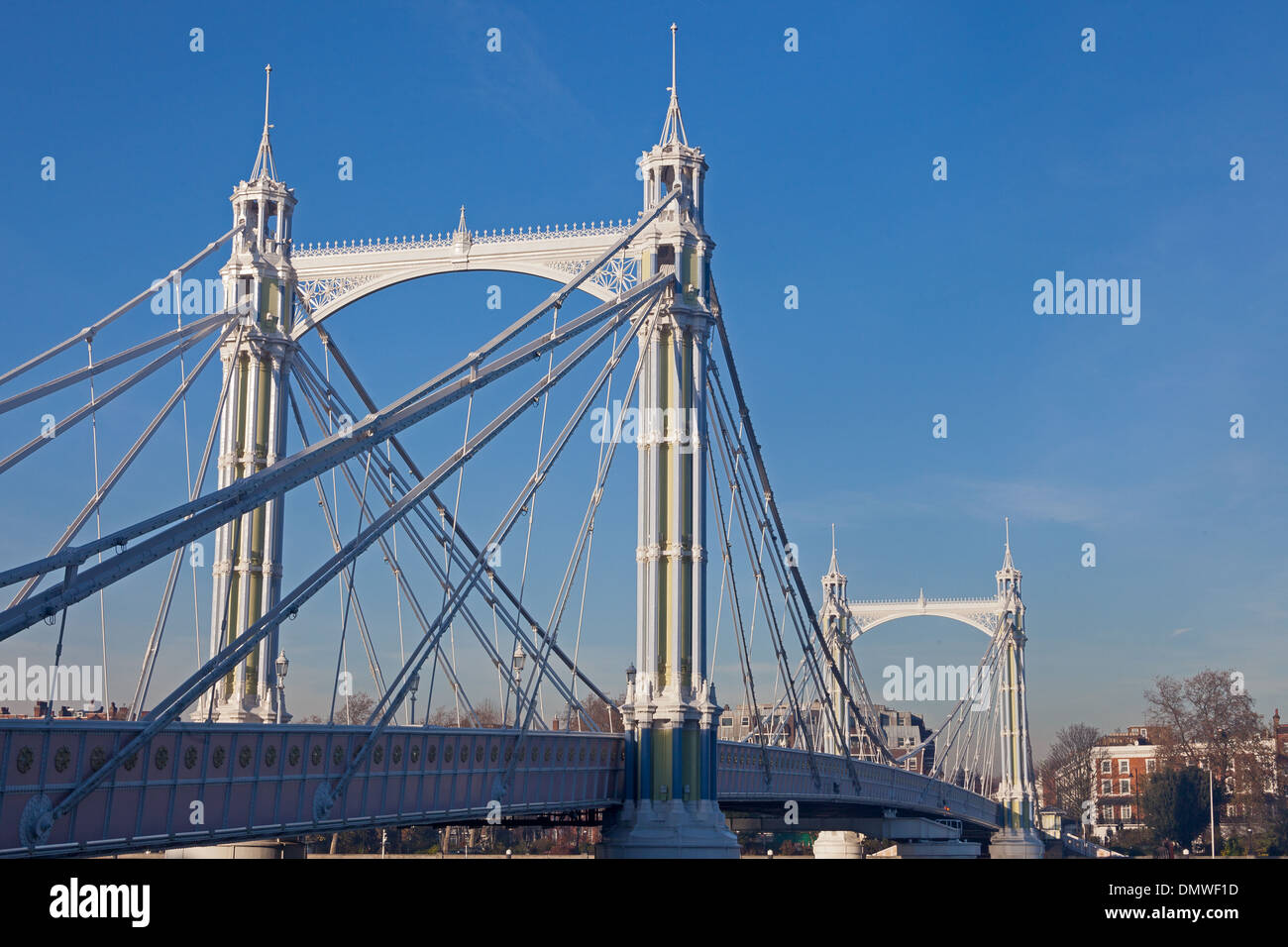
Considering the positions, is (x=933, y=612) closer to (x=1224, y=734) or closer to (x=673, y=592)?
(x=1224, y=734)

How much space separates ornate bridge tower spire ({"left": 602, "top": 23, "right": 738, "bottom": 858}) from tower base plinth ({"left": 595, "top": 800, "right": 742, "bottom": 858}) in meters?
0.02

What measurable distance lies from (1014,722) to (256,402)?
74.8 metres

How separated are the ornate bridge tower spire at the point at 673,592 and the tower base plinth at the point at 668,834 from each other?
0.02m

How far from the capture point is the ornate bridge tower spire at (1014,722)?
99938mm

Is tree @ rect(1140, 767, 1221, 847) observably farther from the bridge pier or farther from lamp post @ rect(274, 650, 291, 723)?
lamp post @ rect(274, 650, 291, 723)

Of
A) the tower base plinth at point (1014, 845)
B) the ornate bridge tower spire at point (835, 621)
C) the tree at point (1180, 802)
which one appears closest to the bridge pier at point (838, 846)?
the ornate bridge tower spire at point (835, 621)

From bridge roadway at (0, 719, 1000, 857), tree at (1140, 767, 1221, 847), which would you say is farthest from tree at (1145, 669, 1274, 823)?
bridge roadway at (0, 719, 1000, 857)

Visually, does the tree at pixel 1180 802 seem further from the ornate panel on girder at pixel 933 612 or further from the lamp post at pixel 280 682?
the lamp post at pixel 280 682

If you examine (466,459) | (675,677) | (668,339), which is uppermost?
(668,339)

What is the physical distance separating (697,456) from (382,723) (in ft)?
43.4

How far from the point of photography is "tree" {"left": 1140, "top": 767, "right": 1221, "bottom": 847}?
9731 cm
